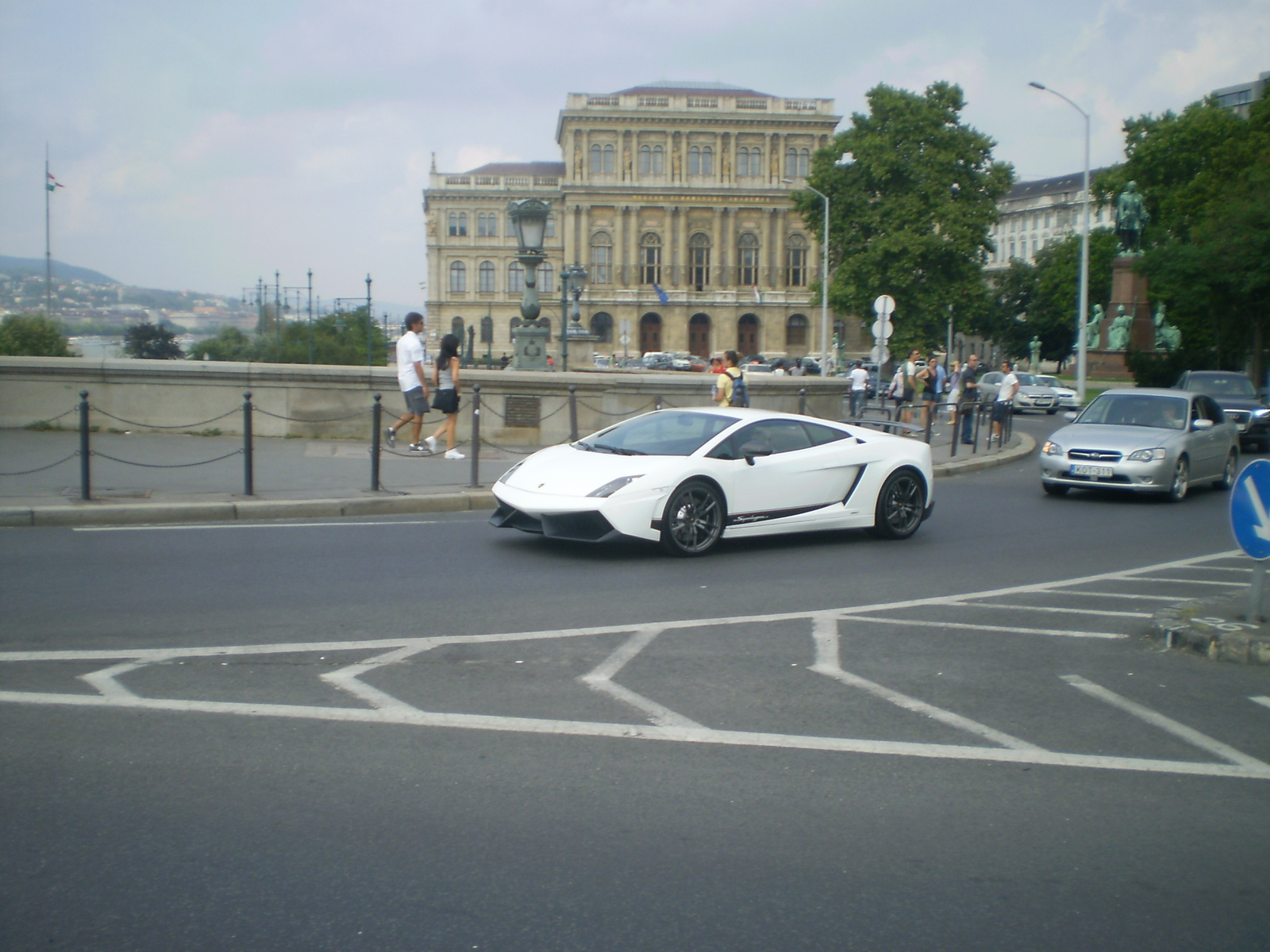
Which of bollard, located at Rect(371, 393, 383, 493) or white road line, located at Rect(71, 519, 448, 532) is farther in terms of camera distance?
bollard, located at Rect(371, 393, 383, 493)

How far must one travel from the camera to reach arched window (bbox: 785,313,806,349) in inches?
4168

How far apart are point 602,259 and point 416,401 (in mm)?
90753

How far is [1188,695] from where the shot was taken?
6125mm

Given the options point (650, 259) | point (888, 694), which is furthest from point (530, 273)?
point (650, 259)

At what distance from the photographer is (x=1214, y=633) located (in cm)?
→ 695

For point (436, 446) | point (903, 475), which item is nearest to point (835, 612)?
point (903, 475)

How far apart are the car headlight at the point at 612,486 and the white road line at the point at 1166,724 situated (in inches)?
170

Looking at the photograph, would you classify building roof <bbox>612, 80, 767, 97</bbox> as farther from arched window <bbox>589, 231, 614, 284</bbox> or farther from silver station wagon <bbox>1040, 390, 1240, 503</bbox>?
silver station wagon <bbox>1040, 390, 1240, 503</bbox>

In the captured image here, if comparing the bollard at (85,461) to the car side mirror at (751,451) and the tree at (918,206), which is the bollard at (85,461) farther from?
the tree at (918,206)

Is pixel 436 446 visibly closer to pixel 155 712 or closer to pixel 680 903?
pixel 155 712

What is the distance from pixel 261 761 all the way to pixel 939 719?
3136 mm

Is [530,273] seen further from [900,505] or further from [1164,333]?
[1164,333]

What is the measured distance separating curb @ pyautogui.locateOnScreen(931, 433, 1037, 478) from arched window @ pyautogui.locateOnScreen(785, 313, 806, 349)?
81.9 metres

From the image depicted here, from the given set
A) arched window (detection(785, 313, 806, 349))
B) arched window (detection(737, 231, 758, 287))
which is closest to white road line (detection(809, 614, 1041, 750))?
Answer: arched window (detection(785, 313, 806, 349))
